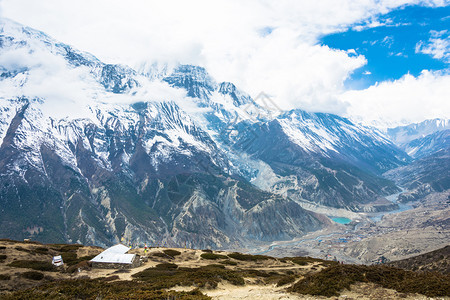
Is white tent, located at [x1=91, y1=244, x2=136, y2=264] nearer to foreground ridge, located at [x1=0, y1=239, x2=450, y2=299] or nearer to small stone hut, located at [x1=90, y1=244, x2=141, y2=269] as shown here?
small stone hut, located at [x1=90, y1=244, x2=141, y2=269]

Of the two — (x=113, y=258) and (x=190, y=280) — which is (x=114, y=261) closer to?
(x=113, y=258)

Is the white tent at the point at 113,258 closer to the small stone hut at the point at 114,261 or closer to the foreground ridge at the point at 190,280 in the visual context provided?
the small stone hut at the point at 114,261

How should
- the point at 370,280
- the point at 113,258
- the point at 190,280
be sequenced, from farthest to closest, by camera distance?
the point at 113,258 < the point at 190,280 < the point at 370,280

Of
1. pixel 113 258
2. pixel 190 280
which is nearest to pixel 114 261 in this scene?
pixel 113 258

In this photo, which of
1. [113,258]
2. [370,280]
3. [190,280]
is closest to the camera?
[370,280]

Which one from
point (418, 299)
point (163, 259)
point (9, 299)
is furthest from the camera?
point (163, 259)

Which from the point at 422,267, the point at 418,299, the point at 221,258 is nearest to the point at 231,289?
the point at 418,299


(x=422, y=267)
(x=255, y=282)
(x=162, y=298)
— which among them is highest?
(x=162, y=298)

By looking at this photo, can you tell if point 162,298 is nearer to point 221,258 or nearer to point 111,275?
point 111,275

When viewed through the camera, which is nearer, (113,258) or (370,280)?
(370,280)

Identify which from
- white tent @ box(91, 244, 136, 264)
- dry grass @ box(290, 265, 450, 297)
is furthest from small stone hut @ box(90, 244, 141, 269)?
dry grass @ box(290, 265, 450, 297)

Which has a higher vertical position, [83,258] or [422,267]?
[83,258]

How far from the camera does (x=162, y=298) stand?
3362 centimetres

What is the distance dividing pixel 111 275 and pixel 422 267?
238ft
